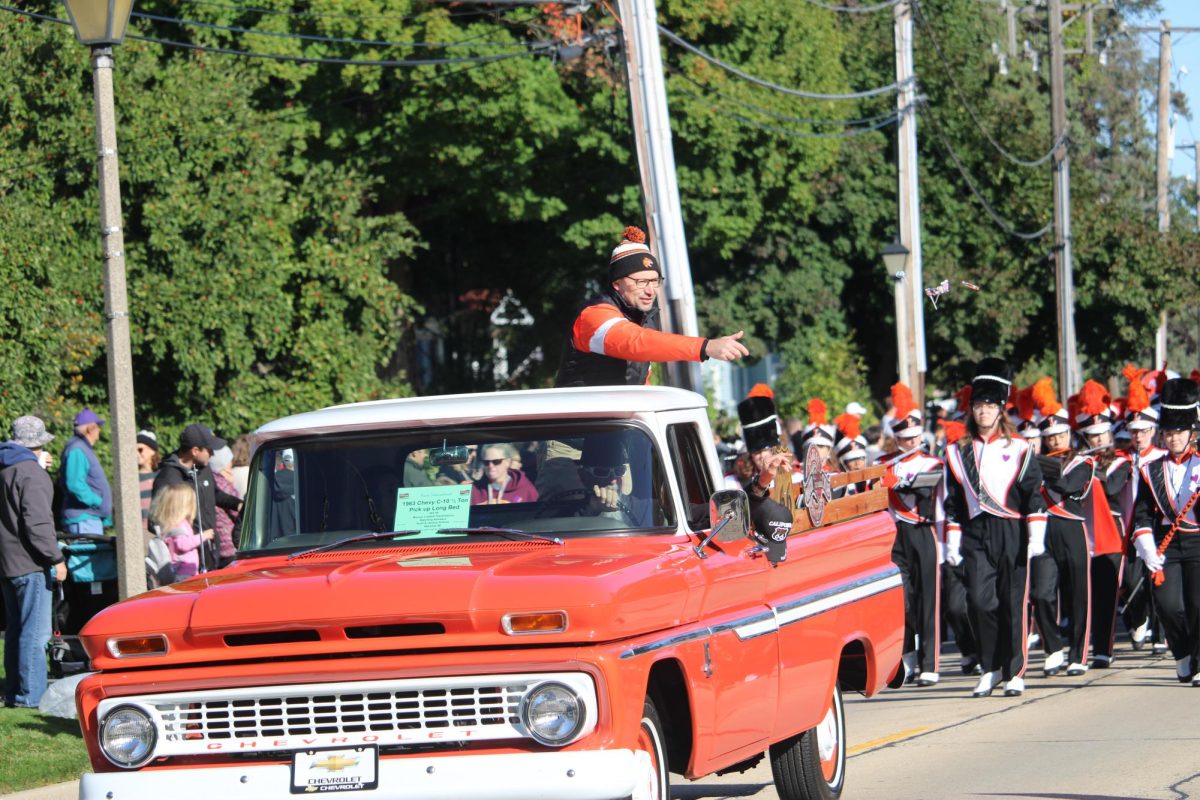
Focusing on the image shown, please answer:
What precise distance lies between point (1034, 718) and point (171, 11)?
67.2 ft

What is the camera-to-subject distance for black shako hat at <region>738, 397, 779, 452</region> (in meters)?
9.74

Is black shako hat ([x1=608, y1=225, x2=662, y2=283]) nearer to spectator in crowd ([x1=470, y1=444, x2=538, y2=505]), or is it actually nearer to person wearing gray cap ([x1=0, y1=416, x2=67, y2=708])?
spectator in crowd ([x1=470, y1=444, x2=538, y2=505])

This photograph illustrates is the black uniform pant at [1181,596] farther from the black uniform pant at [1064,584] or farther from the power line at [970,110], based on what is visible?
the power line at [970,110]

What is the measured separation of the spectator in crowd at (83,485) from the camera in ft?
47.0

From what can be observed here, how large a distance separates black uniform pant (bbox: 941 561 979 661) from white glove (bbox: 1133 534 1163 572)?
1311 mm

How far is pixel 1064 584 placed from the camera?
15625mm

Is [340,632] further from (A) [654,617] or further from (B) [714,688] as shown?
(B) [714,688]

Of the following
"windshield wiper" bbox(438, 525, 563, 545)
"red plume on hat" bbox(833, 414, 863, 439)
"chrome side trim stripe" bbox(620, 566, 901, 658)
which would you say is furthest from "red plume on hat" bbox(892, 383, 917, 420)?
"windshield wiper" bbox(438, 525, 563, 545)

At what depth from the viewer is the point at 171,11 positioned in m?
29.2

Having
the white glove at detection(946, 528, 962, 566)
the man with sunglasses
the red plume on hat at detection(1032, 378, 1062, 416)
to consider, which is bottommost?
the white glove at detection(946, 528, 962, 566)

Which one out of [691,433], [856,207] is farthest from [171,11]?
[691,433]

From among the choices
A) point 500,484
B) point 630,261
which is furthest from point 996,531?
point 500,484

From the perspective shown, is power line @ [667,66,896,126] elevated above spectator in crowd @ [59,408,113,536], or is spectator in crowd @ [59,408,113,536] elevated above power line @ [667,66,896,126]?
power line @ [667,66,896,126]

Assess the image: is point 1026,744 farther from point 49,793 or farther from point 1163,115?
point 1163,115
